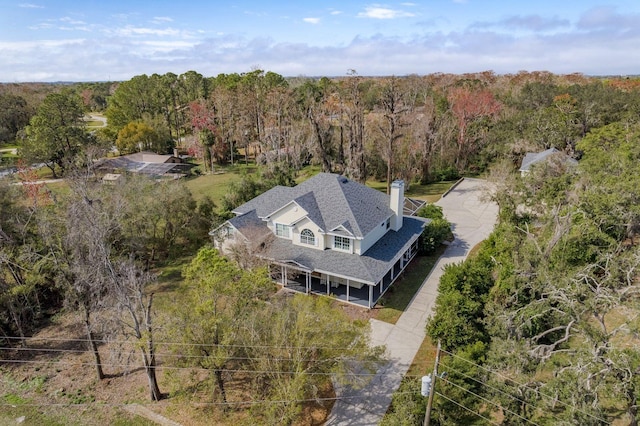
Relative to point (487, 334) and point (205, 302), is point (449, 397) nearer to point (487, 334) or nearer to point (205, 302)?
point (487, 334)

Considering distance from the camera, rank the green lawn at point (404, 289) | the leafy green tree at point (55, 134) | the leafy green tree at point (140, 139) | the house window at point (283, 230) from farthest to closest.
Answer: the leafy green tree at point (140, 139) < the leafy green tree at point (55, 134) < the house window at point (283, 230) < the green lawn at point (404, 289)

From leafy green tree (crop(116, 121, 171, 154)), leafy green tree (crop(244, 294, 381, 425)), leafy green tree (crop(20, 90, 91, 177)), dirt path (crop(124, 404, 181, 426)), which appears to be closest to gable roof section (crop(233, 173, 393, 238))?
leafy green tree (crop(244, 294, 381, 425))

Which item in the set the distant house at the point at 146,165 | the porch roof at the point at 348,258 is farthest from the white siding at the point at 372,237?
the distant house at the point at 146,165

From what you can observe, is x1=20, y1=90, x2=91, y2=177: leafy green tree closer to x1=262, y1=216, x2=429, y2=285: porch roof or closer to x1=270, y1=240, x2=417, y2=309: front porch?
x1=262, y1=216, x2=429, y2=285: porch roof

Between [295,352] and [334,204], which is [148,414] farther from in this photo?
[334,204]

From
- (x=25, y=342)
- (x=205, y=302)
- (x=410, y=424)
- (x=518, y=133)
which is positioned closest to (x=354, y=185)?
(x=205, y=302)

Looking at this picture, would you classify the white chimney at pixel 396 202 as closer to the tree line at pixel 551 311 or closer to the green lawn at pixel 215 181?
the tree line at pixel 551 311
